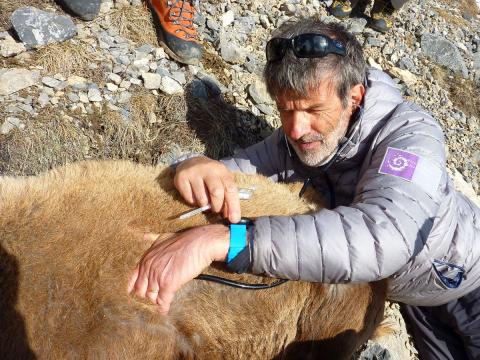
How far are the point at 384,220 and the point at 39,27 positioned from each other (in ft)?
12.3

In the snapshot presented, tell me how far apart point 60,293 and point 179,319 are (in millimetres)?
653

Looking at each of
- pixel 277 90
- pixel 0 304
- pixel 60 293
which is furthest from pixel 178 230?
pixel 277 90

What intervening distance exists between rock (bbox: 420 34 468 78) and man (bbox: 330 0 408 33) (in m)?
0.80

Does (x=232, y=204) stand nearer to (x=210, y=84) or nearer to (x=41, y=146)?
(x=41, y=146)

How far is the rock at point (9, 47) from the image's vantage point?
4.29m

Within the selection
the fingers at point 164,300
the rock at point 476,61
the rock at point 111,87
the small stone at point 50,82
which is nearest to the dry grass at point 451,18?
the rock at point 476,61

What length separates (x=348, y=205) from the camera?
320cm

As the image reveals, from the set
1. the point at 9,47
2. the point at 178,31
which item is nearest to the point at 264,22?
the point at 178,31

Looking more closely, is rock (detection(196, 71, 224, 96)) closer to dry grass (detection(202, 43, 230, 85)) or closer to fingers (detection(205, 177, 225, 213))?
dry grass (detection(202, 43, 230, 85))

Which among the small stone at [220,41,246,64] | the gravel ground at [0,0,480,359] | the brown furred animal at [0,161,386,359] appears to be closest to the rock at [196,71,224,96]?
the gravel ground at [0,0,480,359]

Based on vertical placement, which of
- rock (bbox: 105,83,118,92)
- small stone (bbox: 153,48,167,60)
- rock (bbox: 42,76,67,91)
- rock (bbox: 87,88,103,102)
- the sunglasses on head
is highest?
the sunglasses on head

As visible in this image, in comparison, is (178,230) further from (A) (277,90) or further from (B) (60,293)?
(A) (277,90)

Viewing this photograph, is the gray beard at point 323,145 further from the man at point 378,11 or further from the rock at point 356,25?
the man at point 378,11

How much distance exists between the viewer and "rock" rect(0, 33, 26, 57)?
4.29 m
